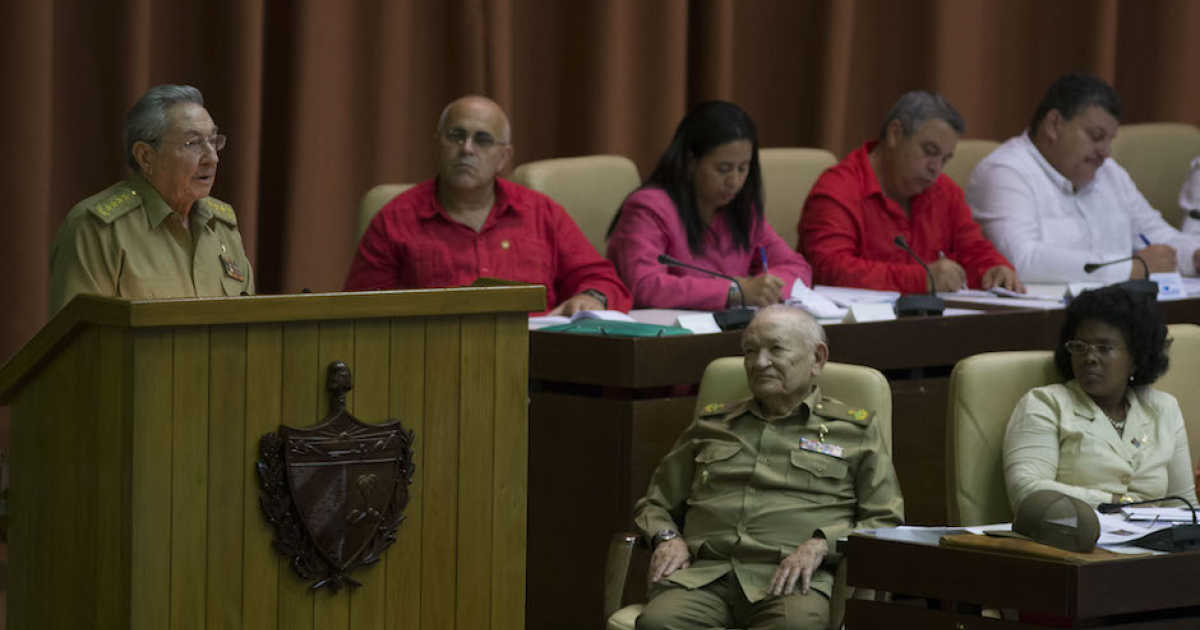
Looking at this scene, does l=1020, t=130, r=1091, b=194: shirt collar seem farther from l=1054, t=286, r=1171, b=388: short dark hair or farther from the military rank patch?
the military rank patch

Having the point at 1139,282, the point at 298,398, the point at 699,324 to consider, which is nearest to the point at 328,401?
the point at 298,398

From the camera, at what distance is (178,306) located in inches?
105

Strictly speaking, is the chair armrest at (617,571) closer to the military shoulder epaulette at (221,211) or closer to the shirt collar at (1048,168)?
the military shoulder epaulette at (221,211)

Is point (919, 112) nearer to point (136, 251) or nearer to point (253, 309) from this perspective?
point (136, 251)

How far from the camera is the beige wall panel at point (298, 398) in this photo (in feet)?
9.21

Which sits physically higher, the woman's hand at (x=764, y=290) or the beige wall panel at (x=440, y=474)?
the woman's hand at (x=764, y=290)

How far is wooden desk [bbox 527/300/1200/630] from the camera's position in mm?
3951

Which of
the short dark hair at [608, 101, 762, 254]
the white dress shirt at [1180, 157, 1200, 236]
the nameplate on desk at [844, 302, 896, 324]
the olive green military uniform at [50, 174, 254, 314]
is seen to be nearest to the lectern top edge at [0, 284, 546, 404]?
the olive green military uniform at [50, 174, 254, 314]

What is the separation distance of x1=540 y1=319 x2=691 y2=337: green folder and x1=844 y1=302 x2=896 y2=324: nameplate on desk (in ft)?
1.61

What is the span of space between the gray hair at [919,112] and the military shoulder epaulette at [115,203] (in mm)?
2791

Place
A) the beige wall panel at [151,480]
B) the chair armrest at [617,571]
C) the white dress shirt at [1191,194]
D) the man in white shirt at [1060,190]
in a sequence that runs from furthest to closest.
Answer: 1. the white dress shirt at [1191,194]
2. the man in white shirt at [1060,190]
3. the chair armrest at [617,571]
4. the beige wall panel at [151,480]

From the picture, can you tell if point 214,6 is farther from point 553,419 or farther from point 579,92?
point 553,419

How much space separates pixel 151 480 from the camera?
2691 mm

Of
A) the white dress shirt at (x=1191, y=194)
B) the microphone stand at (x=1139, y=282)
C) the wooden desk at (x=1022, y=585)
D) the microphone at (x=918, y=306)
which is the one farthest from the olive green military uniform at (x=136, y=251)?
the white dress shirt at (x=1191, y=194)
